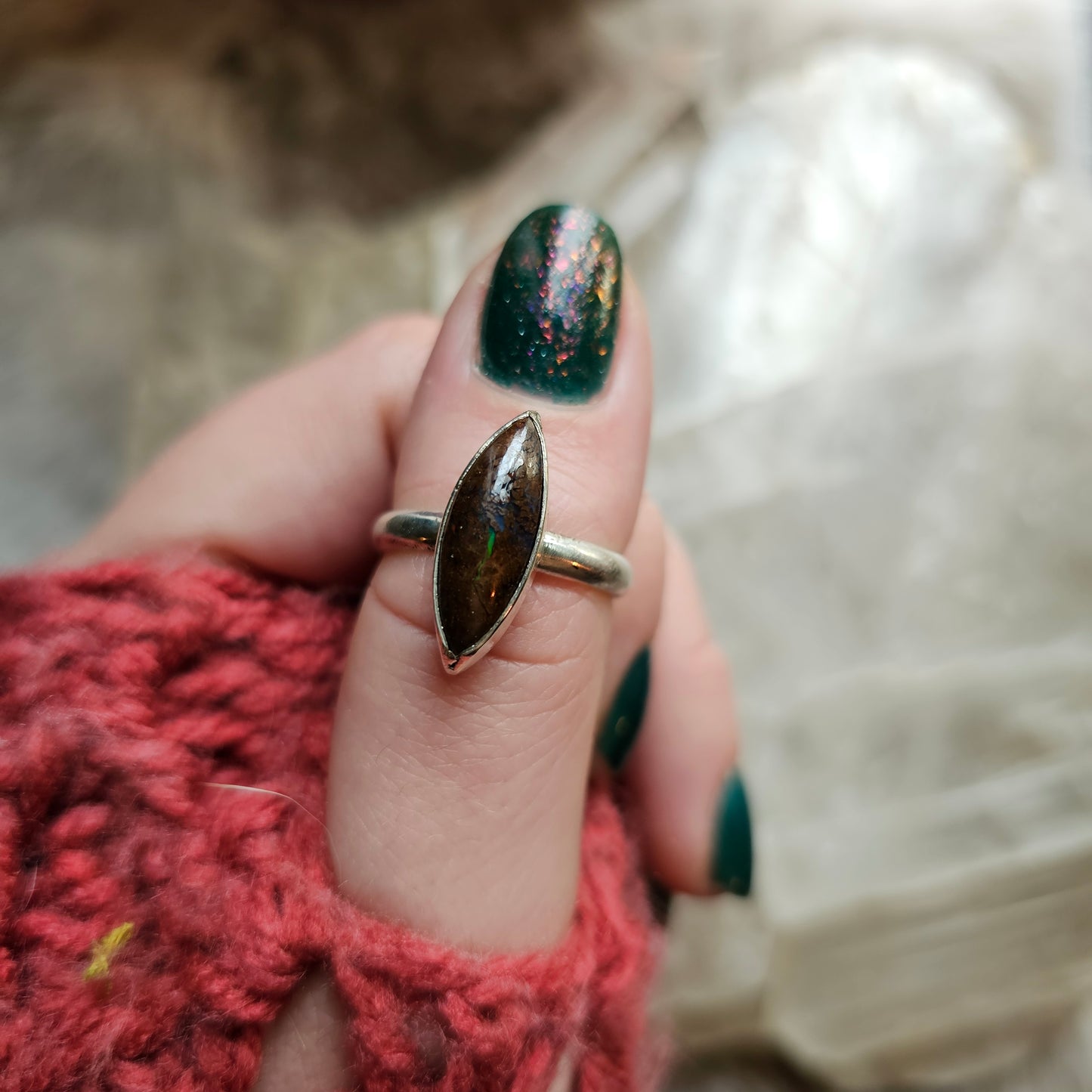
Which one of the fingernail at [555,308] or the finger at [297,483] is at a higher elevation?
the fingernail at [555,308]

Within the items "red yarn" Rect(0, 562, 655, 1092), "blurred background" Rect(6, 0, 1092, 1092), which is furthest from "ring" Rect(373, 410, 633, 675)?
"blurred background" Rect(6, 0, 1092, 1092)

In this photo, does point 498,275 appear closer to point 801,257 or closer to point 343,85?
point 801,257

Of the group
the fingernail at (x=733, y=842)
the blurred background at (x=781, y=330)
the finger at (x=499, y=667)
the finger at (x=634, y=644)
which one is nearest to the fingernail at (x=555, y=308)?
the finger at (x=499, y=667)

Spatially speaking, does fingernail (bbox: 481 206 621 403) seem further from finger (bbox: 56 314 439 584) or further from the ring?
finger (bbox: 56 314 439 584)

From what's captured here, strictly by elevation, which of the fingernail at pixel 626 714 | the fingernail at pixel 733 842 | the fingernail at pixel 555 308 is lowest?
the fingernail at pixel 733 842

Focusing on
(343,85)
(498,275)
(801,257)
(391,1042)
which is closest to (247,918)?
(391,1042)

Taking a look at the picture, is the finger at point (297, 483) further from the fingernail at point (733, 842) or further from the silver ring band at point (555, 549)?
the fingernail at point (733, 842)
